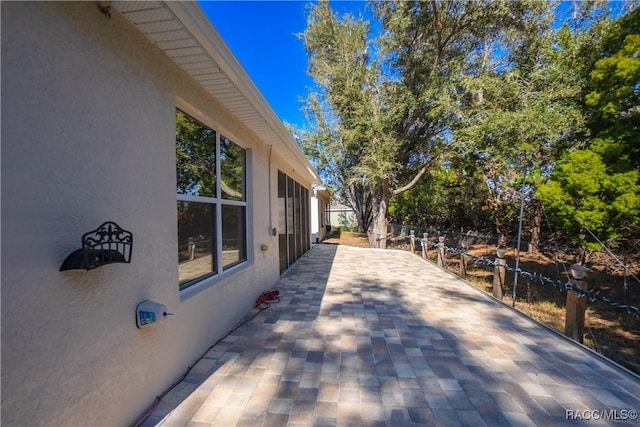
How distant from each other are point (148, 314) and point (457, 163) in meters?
11.3

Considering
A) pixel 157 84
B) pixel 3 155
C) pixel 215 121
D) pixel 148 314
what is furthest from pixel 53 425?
pixel 215 121

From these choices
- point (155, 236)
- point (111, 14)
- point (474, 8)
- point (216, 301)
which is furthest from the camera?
point (474, 8)

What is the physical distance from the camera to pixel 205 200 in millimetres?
2908

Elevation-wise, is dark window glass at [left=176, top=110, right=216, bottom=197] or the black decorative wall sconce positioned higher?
dark window glass at [left=176, top=110, right=216, bottom=197]

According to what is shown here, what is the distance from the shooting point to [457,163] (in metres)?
10.8

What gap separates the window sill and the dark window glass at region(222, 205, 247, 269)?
8 cm

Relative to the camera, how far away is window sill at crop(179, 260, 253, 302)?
2515mm

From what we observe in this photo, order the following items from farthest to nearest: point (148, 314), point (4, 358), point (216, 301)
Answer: point (216, 301)
point (148, 314)
point (4, 358)

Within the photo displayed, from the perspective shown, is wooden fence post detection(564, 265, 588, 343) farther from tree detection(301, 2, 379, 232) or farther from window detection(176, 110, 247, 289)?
tree detection(301, 2, 379, 232)

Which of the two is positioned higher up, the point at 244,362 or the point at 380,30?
the point at 380,30

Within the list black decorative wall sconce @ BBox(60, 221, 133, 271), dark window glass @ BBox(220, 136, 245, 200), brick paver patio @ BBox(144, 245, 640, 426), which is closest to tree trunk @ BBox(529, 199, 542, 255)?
brick paver patio @ BBox(144, 245, 640, 426)

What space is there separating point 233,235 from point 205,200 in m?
0.94

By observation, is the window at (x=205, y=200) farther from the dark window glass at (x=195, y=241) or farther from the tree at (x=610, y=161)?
the tree at (x=610, y=161)

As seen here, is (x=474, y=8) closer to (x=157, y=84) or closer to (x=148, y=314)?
(x=157, y=84)
